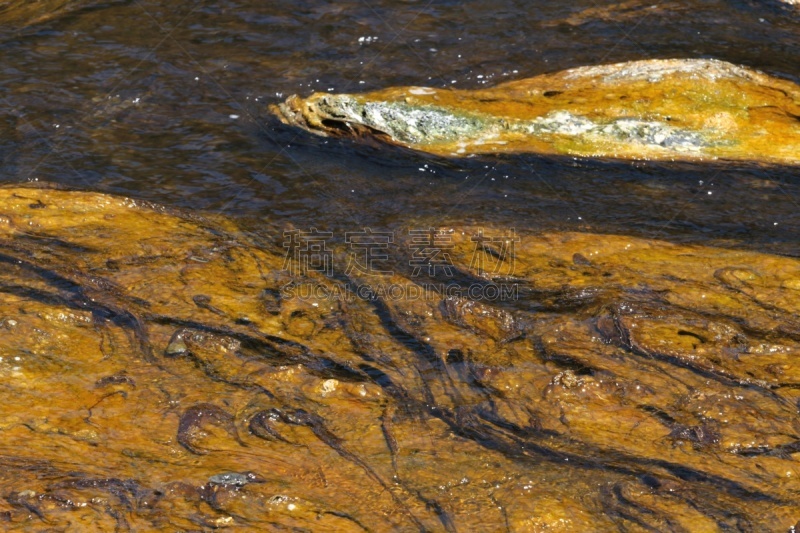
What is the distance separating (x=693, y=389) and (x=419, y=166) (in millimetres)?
2400

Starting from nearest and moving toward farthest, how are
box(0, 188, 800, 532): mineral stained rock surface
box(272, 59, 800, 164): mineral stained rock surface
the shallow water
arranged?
box(0, 188, 800, 532): mineral stained rock surface < the shallow water < box(272, 59, 800, 164): mineral stained rock surface

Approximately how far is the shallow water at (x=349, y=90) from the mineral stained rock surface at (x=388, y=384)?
0.38 ft

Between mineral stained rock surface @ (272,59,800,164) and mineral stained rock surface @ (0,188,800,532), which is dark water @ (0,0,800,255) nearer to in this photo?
mineral stained rock surface @ (272,59,800,164)

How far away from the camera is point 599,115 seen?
219 inches

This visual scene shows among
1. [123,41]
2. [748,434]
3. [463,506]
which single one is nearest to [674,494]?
[748,434]

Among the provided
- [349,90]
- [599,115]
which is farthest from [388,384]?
[349,90]

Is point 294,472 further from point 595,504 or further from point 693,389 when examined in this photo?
point 693,389

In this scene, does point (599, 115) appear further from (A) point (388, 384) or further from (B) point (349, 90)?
(A) point (388, 384)

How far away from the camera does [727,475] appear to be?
3.07m

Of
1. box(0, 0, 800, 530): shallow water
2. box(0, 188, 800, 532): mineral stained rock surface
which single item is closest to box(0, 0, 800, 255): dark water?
box(0, 0, 800, 530): shallow water

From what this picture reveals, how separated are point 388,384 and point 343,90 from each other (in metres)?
3.22

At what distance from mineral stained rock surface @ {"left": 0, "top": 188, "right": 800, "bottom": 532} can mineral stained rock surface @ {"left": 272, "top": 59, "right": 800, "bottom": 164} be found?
102cm

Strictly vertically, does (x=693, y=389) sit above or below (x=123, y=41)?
below

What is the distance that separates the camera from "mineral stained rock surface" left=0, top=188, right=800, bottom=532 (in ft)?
9.53
